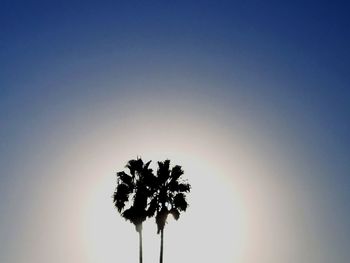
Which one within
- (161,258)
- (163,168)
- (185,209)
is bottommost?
(161,258)

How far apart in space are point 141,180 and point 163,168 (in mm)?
1824

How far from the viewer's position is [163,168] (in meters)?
45.9

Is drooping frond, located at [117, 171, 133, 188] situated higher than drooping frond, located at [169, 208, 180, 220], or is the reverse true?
drooping frond, located at [117, 171, 133, 188]

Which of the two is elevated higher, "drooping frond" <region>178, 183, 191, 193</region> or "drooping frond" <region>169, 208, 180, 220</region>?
"drooping frond" <region>178, 183, 191, 193</region>

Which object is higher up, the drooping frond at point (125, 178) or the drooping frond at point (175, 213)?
the drooping frond at point (125, 178)

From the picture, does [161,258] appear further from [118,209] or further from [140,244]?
[118,209]

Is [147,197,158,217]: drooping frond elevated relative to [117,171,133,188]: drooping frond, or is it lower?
lower

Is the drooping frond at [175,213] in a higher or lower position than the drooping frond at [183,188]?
lower

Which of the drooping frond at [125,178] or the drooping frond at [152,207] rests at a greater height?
the drooping frond at [125,178]

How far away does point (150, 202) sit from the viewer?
146ft

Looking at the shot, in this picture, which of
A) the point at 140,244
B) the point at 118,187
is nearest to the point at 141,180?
the point at 118,187

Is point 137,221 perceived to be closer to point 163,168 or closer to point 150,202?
point 150,202

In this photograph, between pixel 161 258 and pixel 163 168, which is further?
pixel 163 168

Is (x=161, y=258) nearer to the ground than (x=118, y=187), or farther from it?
nearer to the ground
